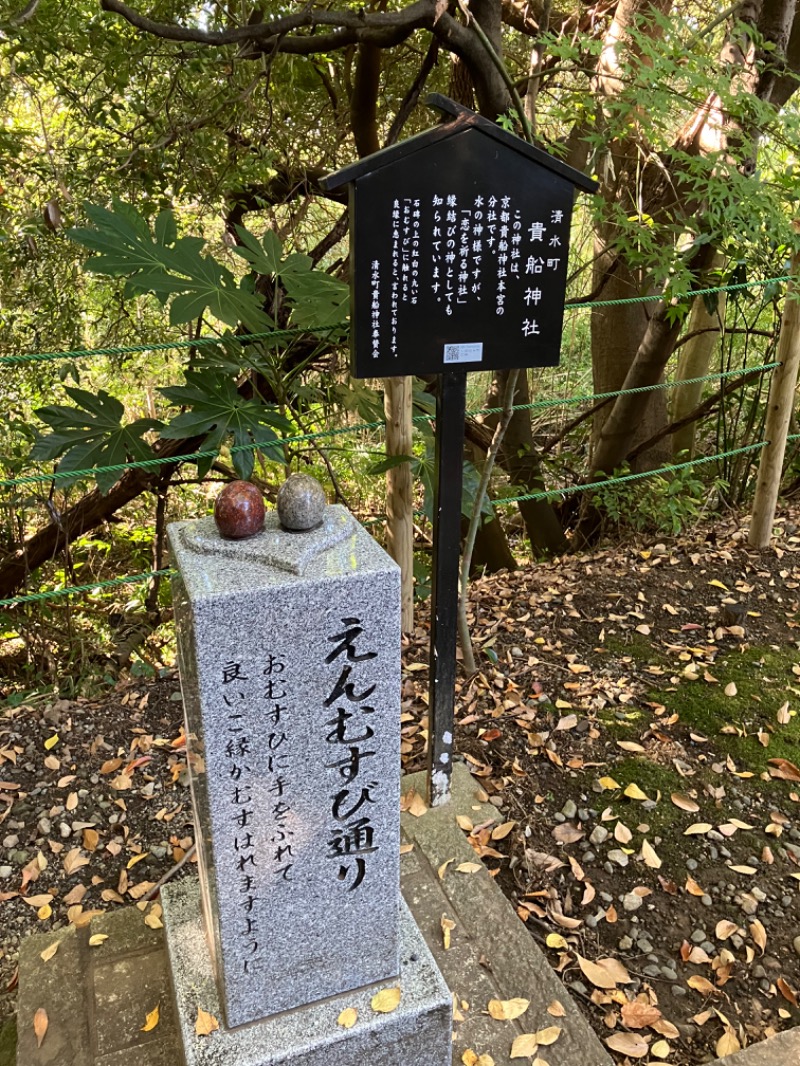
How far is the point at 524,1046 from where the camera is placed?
7.00 ft

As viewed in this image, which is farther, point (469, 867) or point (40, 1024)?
point (469, 867)

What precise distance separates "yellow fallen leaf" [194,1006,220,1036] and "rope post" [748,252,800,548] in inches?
162

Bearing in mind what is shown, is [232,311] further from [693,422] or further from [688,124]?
[693,422]

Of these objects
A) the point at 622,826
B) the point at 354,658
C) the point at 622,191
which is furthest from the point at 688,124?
the point at 354,658

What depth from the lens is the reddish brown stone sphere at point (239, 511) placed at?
5.69 feet

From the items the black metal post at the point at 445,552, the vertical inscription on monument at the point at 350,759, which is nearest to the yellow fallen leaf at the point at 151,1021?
the vertical inscription on monument at the point at 350,759

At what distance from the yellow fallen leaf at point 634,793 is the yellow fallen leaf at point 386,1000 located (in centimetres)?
138

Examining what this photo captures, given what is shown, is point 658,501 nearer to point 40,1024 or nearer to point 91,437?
point 91,437

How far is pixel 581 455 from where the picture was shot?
7305 mm

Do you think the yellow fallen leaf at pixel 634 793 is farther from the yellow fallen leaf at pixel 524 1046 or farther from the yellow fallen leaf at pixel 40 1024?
the yellow fallen leaf at pixel 40 1024

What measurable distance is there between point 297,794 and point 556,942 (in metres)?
1.29

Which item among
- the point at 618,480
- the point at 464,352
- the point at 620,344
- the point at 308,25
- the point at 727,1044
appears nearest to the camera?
the point at 727,1044

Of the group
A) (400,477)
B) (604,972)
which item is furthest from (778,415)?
(604,972)

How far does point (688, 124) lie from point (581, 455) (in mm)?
3389
